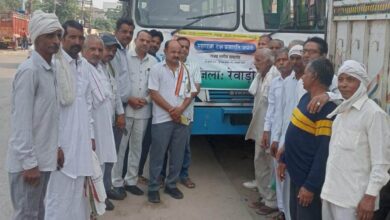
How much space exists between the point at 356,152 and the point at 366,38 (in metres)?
1.05

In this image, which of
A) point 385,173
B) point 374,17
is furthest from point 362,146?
point 374,17

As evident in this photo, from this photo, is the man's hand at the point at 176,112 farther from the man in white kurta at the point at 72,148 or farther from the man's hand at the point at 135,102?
the man in white kurta at the point at 72,148

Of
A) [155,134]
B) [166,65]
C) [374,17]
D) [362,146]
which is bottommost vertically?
[155,134]

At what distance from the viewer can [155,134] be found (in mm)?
4734

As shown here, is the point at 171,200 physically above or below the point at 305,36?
below

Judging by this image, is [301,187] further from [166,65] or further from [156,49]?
[156,49]

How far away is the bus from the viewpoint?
5246 mm

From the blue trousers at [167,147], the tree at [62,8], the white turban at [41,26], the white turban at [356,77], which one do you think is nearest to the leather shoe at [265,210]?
the blue trousers at [167,147]

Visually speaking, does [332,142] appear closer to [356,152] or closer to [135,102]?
[356,152]

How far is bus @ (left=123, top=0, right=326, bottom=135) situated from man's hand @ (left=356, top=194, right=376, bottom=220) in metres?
2.76

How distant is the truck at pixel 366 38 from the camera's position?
2996mm

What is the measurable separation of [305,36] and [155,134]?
244 cm

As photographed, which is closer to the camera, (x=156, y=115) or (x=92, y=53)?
(x=92, y=53)

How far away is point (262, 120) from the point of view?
4.72 metres
